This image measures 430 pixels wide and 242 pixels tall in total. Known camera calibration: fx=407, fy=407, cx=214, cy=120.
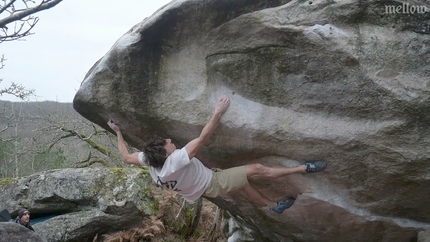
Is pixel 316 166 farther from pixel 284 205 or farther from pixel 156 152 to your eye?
pixel 156 152

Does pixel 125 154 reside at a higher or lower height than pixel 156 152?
lower

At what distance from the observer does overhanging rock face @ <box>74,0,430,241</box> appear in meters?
4.38

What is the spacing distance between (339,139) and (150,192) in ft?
23.6

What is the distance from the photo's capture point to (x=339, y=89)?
4539 millimetres

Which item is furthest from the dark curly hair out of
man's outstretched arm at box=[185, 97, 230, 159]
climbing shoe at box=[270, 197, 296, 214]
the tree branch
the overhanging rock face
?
the tree branch

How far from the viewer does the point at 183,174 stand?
4953 millimetres

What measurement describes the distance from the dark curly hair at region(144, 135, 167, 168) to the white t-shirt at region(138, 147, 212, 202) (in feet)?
0.23

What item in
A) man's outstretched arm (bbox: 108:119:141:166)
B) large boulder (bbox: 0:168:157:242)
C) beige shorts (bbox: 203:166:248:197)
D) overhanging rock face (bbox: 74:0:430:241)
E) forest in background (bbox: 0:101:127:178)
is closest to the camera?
overhanging rock face (bbox: 74:0:430:241)

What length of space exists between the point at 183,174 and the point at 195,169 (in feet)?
0.63

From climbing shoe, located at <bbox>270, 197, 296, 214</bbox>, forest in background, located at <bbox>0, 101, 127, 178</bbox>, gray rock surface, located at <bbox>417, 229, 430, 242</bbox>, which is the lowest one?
forest in background, located at <bbox>0, 101, 127, 178</bbox>

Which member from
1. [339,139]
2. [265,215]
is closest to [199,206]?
[265,215]

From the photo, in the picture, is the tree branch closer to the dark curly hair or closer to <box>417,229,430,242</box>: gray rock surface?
the dark curly hair

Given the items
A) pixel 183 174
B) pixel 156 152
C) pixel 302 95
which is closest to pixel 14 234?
pixel 156 152

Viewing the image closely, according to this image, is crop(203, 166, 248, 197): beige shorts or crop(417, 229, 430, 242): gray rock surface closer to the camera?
crop(417, 229, 430, 242): gray rock surface
